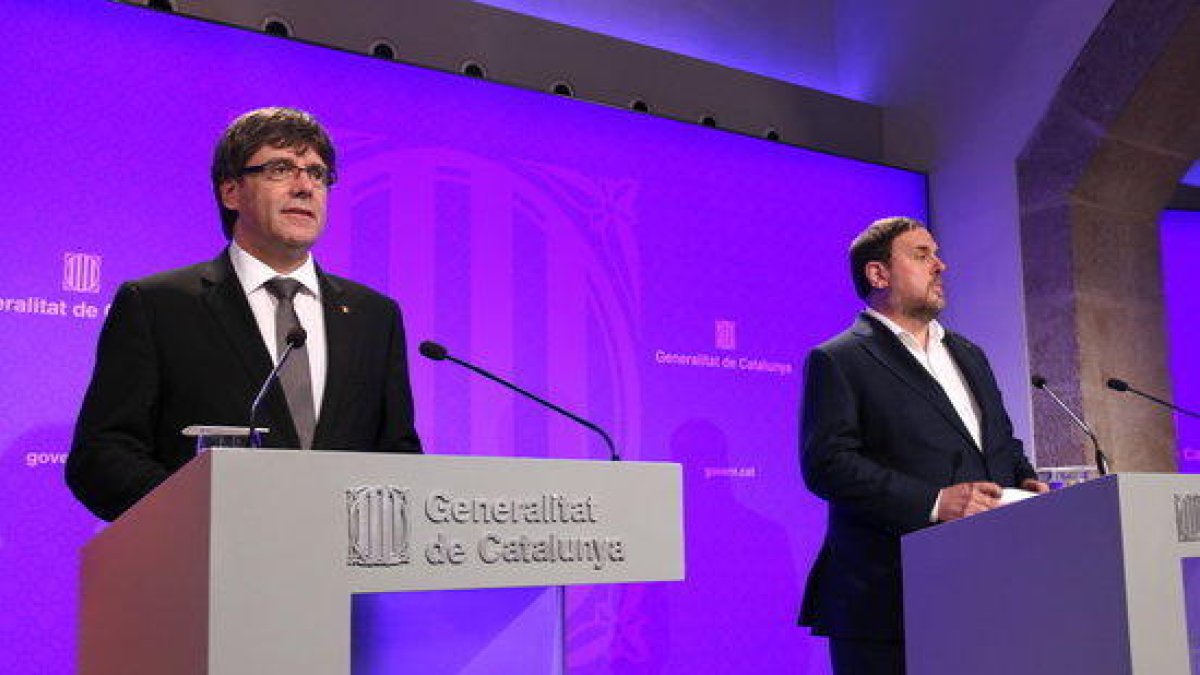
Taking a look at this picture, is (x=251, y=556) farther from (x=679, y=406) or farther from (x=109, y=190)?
(x=679, y=406)

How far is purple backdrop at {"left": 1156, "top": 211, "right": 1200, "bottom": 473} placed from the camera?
5523 millimetres

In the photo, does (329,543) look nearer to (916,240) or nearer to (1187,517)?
(1187,517)

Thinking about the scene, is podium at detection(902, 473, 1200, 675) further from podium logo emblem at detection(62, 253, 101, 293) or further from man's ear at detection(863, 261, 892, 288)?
podium logo emblem at detection(62, 253, 101, 293)

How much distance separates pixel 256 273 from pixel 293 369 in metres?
0.25

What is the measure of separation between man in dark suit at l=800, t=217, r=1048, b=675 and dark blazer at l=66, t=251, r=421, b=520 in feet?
4.05

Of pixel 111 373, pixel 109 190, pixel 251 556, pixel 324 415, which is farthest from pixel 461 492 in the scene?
pixel 109 190

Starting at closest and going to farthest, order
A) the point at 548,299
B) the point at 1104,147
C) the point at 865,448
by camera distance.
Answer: the point at 865,448
the point at 548,299
the point at 1104,147

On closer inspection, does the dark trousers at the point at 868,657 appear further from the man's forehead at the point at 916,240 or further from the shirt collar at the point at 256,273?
the shirt collar at the point at 256,273

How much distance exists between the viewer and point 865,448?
3.63m

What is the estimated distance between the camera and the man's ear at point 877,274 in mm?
3953

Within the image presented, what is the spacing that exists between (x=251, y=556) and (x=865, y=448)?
2232 millimetres

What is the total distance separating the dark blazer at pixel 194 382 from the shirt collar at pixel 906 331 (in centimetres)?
155

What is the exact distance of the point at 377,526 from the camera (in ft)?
5.89

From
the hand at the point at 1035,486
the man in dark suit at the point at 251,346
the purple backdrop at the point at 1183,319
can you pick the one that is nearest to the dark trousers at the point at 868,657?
the hand at the point at 1035,486
